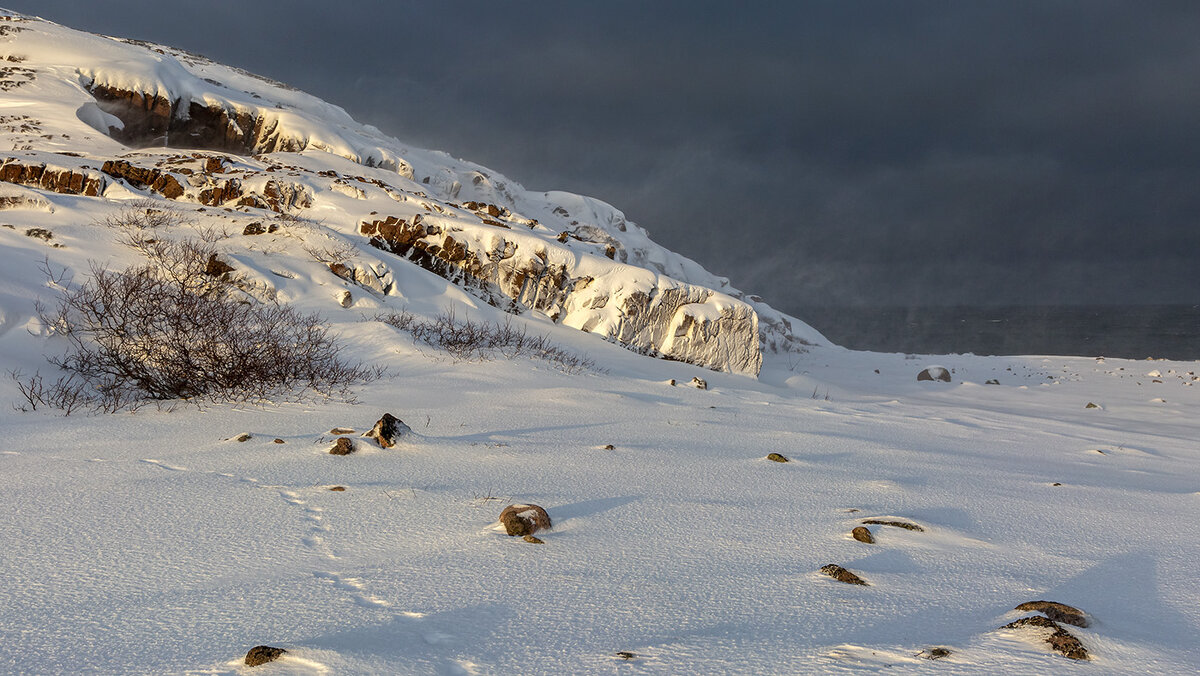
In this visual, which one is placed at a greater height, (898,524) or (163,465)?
(898,524)

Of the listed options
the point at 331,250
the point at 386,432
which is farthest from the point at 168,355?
the point at 331,250

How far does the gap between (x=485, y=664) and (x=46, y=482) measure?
251 cm

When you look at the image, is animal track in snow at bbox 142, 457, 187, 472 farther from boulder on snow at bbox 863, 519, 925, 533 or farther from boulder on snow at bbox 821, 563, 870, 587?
boulder on snow at bbox 863, 519, 925, 533

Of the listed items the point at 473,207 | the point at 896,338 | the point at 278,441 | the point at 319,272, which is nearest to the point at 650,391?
the point at 278,441

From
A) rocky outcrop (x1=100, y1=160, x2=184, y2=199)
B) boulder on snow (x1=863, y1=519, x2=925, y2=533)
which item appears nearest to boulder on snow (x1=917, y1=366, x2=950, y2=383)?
boulder on snow (x1=863, y1=519, x2=925, y2=533)

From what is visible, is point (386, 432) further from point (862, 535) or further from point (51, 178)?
point (51, 178)

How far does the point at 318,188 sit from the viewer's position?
1267 centimetres

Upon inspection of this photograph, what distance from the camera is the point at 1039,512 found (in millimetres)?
2941

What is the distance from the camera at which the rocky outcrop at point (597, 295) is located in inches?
416

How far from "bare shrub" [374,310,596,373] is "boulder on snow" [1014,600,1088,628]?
18.2 ft

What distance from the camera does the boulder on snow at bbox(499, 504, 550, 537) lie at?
7.64ft

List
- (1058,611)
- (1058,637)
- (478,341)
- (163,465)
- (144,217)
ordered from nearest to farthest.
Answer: (1058,637) → (1058,611) → (163,465) → (478,341) → (144,217)

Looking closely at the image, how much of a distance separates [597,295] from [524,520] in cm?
848

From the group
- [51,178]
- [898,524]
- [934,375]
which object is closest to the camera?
[898,524]
